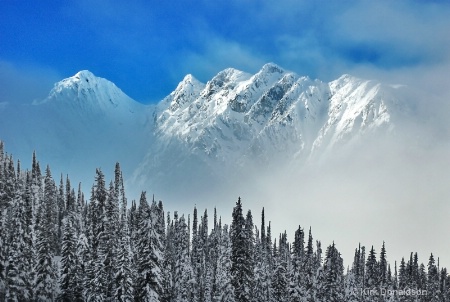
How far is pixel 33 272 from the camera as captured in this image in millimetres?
82250

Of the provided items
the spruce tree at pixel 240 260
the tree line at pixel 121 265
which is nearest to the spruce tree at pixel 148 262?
the tree line at pixel 121 265

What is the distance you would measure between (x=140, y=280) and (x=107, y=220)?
1399 centimetres

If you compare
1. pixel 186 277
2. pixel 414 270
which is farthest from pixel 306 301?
pixel 414 270

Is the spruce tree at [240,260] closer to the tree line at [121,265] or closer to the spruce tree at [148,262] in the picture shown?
the tree line at [121,265]

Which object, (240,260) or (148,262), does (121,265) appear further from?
(240,260)

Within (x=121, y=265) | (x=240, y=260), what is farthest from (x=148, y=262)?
(x=240, y=260)

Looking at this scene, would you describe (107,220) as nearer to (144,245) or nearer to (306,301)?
(144,245)

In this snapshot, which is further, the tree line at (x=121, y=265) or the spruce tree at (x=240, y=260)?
the spruce tree at (x=240, y=260)

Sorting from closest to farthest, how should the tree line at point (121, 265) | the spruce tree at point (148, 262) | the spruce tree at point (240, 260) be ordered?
1. the spruce tree at point (148, 262)
2. the tree line at point (121, 265)
3. the spruce tree at point (240, 260)

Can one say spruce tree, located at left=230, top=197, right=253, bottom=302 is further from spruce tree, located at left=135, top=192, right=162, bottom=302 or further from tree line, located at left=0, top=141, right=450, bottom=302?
spruce tree, located at left=135, top=192, right=162, bottom=302

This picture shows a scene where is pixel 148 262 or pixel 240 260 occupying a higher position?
pixel 240 260

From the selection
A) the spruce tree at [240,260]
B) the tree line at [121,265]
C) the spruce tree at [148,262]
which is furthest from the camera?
the spruce tree at [240,260]

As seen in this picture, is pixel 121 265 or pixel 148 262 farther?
pixel 121 265

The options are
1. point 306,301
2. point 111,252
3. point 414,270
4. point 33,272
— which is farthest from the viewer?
point 414,270
